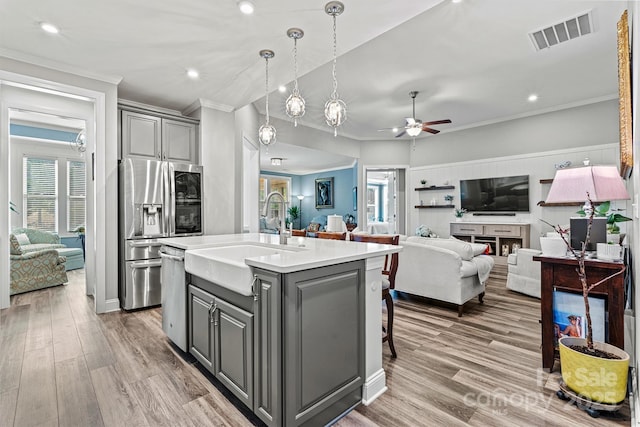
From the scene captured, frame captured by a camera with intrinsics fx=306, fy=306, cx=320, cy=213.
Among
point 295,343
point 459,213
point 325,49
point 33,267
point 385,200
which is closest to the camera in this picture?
point 295,343

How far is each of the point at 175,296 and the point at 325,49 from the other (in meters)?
A: 2.58

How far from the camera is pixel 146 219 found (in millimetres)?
3709

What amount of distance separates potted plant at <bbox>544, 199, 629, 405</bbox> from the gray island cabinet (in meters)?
1.23

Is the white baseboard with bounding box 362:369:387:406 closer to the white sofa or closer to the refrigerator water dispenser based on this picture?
the white sofa

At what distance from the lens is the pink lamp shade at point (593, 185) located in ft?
6.45

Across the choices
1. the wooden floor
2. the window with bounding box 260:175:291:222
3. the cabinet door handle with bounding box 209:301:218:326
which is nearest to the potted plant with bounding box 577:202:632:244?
the wooden floor

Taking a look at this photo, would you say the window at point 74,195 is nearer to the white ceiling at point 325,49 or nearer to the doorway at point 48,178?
the doorway at point 48,178

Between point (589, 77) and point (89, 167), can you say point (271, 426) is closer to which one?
point (89, 167)

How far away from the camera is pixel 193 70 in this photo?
3393 millimetres

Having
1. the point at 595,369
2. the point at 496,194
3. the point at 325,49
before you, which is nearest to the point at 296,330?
the point at 595,369

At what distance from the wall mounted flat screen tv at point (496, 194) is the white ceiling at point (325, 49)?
156 centimetres

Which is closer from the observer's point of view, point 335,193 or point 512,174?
point 512,174

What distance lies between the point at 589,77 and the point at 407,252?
148 inches

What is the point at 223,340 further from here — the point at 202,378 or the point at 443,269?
the point at 443,269
